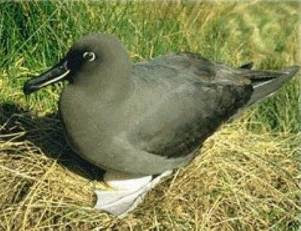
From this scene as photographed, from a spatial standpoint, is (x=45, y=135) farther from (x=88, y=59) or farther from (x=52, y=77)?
(x=88, y=59)

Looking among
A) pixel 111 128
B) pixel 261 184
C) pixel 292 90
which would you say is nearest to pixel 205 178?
pixel 261 184

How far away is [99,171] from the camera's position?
182 inches

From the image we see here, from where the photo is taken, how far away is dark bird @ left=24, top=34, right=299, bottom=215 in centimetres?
422

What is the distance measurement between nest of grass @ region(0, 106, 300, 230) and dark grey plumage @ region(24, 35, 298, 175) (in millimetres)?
153

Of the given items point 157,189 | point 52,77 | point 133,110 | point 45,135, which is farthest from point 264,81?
point 52,77

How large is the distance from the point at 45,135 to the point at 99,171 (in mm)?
348

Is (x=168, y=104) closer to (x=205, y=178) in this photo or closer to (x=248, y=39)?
(x=205, y=178)

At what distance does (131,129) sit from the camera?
13.9 ft

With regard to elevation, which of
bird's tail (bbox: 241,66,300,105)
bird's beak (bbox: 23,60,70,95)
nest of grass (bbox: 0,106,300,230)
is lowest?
nest of grass (bbox: 0,106,300,230)

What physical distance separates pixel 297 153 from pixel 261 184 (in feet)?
1.45

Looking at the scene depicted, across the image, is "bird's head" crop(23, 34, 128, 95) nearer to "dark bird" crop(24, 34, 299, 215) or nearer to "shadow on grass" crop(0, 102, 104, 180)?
"dark bird" crop(24, 34, 299, 215)

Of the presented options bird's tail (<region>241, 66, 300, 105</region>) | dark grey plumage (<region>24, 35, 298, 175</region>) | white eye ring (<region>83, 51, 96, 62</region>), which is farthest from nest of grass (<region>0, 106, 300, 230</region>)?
white eye ring (<region>83, 51, 96, 62</region>)

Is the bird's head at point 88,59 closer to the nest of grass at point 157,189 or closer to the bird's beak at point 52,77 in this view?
the bird's beak at point 52,77

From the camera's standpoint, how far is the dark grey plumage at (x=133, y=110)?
4.22 metres
